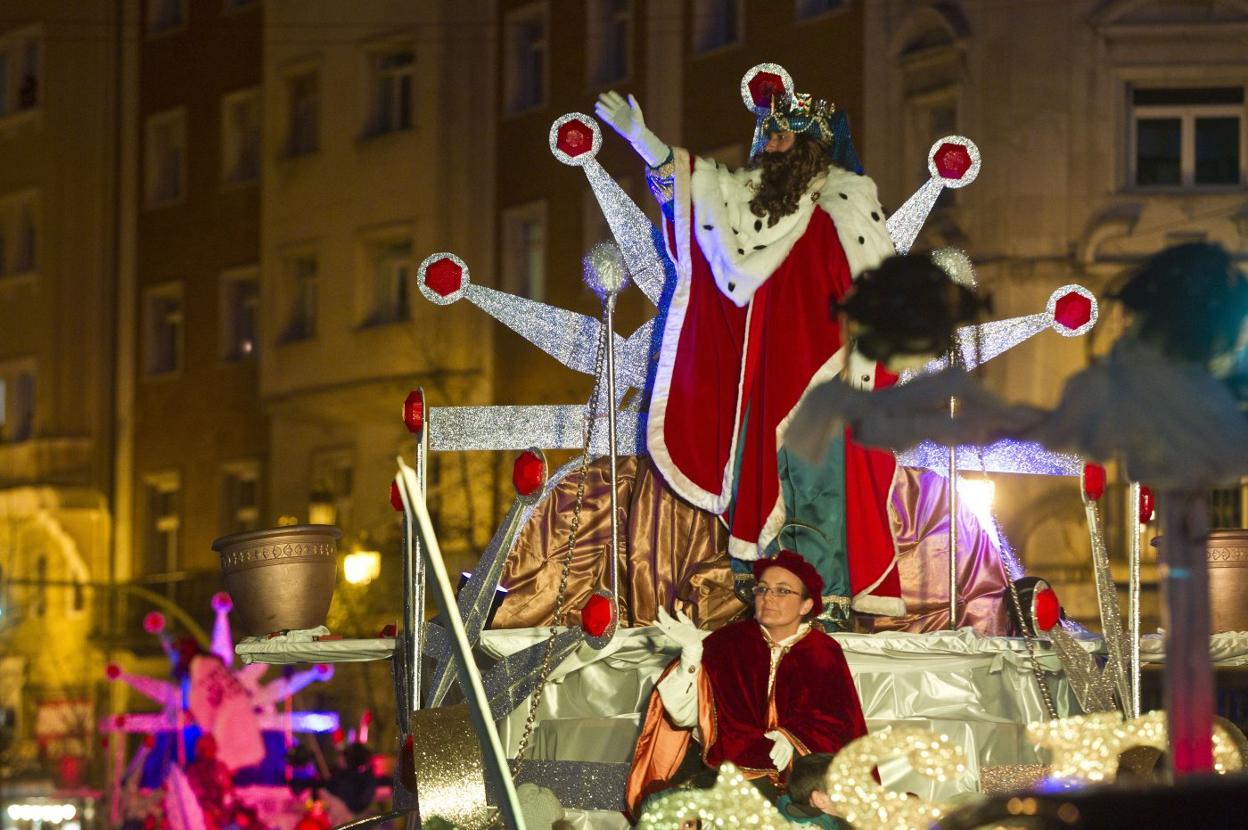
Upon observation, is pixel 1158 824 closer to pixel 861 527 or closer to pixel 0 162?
pixel 861 527

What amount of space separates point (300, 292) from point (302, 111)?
240 centimetres

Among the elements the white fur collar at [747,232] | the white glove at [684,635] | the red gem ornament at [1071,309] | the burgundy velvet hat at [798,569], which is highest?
the white fur collar at [747,232]

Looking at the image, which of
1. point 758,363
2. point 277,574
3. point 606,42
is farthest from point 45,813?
point 606,42

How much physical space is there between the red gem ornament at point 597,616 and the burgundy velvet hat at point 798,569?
29.1 inches

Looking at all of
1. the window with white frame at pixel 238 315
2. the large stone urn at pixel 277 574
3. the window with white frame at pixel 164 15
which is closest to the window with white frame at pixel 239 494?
the window with white frame at pixel 238 315

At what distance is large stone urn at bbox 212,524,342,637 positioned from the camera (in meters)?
8.04

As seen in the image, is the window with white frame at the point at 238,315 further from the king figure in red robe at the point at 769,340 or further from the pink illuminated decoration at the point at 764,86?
the king figure in red robe at the point at 769,340

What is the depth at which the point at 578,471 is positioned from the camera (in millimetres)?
8633

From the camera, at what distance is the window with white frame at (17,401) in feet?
113

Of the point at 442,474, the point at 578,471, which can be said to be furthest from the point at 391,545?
the point at 578,471

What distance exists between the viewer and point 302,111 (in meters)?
30.2

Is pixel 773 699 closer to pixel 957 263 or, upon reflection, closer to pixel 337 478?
pixel 957 263

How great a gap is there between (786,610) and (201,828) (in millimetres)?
5713

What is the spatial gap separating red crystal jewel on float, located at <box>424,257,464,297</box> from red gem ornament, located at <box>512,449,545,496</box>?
2.91ft
